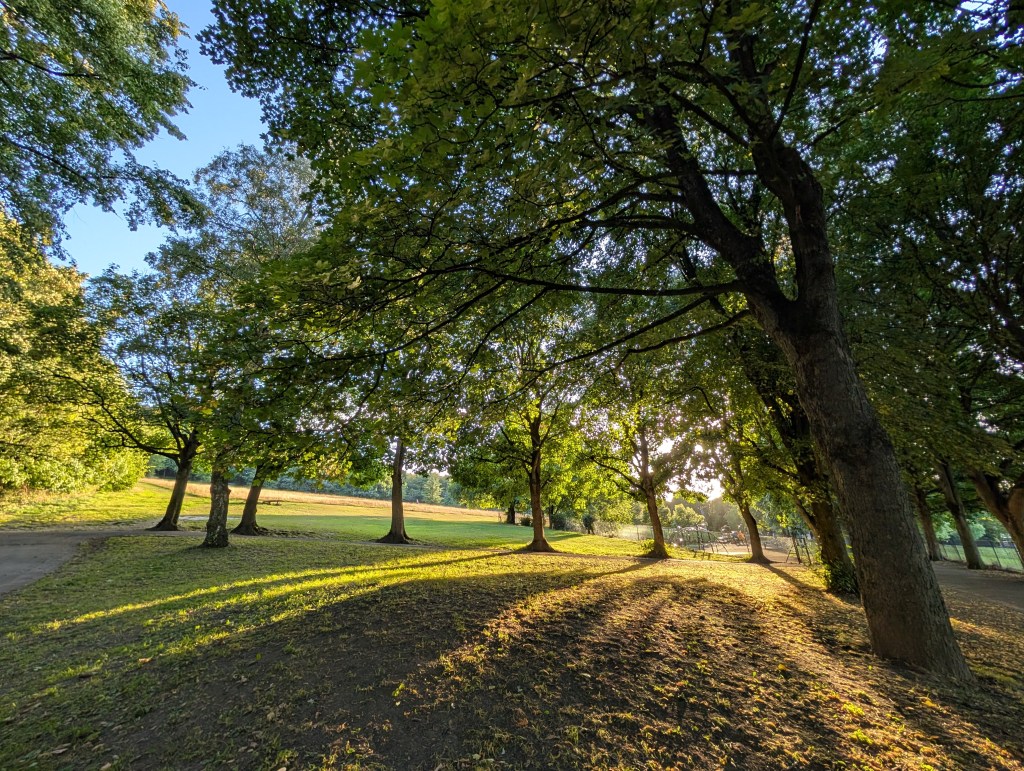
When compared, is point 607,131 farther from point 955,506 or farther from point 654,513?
point 955,506

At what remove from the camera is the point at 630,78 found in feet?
8.82

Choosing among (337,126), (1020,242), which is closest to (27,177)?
(337,126)

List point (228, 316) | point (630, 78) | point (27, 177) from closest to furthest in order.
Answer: point (630, 78) → point (228, 316) → point (27, 177)

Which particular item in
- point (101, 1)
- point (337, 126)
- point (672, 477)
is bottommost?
point (672, 477)

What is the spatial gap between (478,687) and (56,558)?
14530mm

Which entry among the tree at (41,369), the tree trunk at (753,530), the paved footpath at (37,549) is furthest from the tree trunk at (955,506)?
the tree at (41,369)

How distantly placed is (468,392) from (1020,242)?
11634 mm

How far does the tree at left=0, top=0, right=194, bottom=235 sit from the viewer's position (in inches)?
322

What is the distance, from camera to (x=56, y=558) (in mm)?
11117

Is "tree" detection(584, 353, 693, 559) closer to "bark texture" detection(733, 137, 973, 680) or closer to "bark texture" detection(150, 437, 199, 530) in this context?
"bark texture" detection(733, 137, 973, 680)

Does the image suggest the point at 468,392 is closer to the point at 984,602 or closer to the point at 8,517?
the point at 984,602

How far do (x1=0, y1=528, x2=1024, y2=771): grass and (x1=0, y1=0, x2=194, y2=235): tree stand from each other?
906 cm

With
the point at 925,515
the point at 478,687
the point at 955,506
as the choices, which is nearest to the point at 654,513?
the point at 955,506

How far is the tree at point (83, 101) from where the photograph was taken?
8188 millimetres
